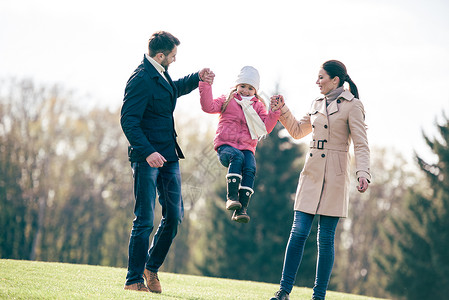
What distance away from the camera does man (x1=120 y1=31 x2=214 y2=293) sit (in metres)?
5.34

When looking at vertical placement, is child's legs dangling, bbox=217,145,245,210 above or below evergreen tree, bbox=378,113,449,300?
above

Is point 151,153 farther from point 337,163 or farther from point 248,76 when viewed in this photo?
point 337,163

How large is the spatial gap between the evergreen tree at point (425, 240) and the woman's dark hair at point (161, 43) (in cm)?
2279

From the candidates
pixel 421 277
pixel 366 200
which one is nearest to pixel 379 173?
pixel 366 200

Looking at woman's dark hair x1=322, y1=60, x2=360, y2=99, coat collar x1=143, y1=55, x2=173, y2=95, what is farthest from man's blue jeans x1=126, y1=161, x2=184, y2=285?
woman's dark hair x1=322, y1=60, x2=360, y2=99

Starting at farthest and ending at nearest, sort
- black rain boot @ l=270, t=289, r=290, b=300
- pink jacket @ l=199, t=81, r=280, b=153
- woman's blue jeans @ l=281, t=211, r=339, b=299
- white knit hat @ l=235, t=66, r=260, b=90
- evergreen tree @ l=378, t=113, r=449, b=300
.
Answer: evergreen tree @ l=378, t=113, r=449, b=300
white knit hat @ l=235, t=66, r=260, b=90
pink jacket @ l=199, t=81, r=280, b=153
woman's blue jeans @ l=281, t=211, r=339, b=299
black rain boot @ l=270, t=289, r=290, b=300

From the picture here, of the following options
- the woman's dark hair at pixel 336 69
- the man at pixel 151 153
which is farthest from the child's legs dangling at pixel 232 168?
the woman's dark hair at pixel 336 69

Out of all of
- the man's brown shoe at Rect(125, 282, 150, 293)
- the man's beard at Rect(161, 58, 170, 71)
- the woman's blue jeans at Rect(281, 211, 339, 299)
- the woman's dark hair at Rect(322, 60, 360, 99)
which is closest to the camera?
the woman's blue jeans at Rect(281, 211, 339, 299)

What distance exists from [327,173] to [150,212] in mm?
1974

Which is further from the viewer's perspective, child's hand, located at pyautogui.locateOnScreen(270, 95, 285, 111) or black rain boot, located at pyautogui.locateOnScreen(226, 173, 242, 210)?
child's hand, located at pyautogui.locateOnScreen(270, 95, 285, 111)

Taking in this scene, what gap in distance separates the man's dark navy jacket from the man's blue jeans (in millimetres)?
183

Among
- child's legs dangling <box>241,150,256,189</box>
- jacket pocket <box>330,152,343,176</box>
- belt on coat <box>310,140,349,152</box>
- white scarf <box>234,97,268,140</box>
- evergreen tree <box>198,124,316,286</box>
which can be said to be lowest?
evergreen tree <box>198,124,316,286</box>

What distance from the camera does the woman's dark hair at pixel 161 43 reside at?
5590 millimetres

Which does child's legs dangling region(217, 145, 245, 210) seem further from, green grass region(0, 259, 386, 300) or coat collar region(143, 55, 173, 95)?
green grass region(0, 259, 386, 300)
